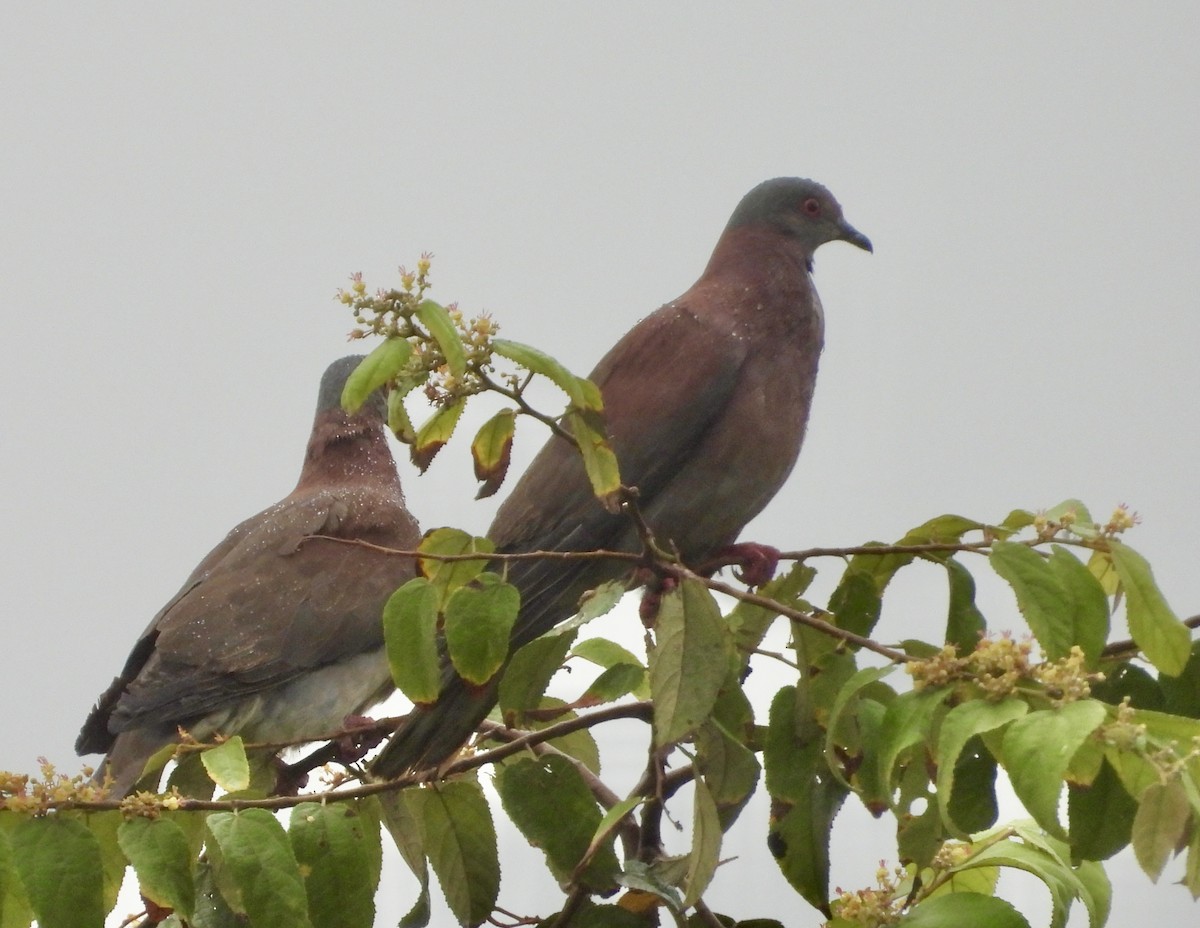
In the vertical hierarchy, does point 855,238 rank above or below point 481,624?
above

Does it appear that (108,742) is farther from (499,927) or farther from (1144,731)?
(1144,731)

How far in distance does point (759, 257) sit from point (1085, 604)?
73.1 inches

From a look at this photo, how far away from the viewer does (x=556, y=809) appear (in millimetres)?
2150

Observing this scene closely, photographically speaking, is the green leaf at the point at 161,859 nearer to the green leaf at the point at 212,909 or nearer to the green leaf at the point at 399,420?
the green leaf at the point at 212,909

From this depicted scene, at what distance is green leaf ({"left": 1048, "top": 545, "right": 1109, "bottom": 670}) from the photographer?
5.64 feet

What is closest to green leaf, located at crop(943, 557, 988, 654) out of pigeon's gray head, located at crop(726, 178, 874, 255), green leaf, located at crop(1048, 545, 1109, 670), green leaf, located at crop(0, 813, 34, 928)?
green leaf, located at crop(1048, 545, 1109, 670)

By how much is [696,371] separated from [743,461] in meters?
0.19

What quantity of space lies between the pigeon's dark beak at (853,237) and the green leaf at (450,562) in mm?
2105

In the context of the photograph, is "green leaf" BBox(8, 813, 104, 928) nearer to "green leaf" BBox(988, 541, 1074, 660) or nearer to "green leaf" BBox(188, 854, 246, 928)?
"green leaf" BBox(188, 854, 246, 928)

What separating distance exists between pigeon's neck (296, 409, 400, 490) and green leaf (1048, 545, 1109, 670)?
10.8 ft

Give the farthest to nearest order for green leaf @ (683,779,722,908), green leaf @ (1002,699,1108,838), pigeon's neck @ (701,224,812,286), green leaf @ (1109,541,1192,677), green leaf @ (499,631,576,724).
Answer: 1. pigeon's neck @ (701,224,812,286)
2. green leaf @ (499,631,576,724)
3. green leaf @ (683,779,722,908)
4. green leaf @ (1109,541,1192,677)
5. green leaf @ (1002,699,1108,838)

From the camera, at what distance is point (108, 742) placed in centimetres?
425

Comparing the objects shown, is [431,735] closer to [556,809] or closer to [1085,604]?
[556,809]

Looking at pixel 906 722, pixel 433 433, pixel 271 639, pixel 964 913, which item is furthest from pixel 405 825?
pixel 271 639
